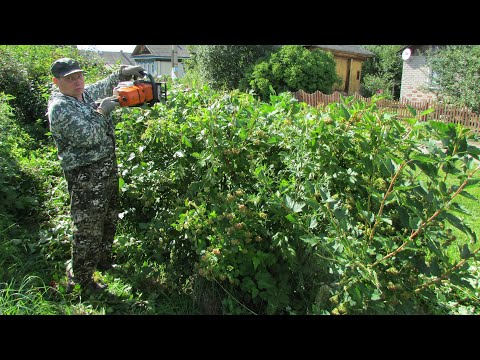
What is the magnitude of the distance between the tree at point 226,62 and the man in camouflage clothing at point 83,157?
18.1 m

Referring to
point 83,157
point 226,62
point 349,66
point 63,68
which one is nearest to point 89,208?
point 83,157

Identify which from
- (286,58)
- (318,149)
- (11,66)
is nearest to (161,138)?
(318,149)

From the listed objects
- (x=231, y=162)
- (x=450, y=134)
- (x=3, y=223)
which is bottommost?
→ (x=3, y=223)

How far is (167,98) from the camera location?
3631 mm

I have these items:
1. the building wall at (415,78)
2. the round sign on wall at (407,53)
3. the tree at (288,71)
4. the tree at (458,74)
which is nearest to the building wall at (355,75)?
the building wall at (415,78)

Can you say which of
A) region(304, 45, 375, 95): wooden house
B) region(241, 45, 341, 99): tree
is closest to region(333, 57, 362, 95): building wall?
region(304, 45, 375, 95): wooden house

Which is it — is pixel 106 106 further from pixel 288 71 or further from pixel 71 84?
pixel 288 71

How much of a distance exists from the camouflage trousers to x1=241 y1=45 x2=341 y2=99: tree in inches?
637

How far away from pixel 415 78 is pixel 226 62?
37.1 feet

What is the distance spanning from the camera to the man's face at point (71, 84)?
10.3ft

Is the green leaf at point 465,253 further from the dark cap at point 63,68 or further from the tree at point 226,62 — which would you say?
the tree at point 226,62

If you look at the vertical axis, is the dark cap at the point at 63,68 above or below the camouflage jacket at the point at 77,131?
above

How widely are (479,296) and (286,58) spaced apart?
17.7 metres

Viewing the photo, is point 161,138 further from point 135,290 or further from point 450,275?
point 450,275
